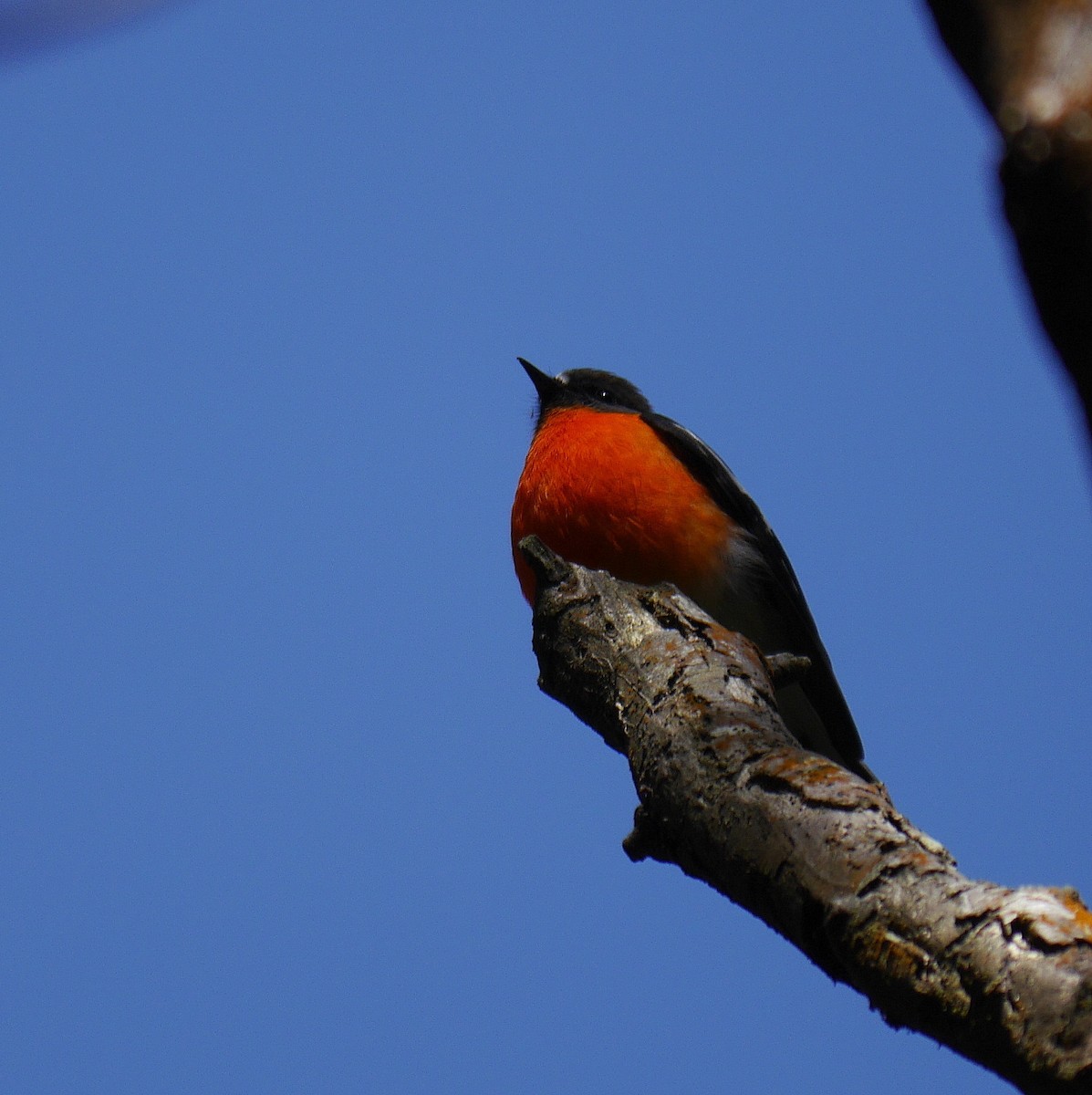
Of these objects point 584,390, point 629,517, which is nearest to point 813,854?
point 629,517

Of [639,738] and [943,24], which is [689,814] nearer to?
[639,738]

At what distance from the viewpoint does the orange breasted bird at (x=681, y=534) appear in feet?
20.2

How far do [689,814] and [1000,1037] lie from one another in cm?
103

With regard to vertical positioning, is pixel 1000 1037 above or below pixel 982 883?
below

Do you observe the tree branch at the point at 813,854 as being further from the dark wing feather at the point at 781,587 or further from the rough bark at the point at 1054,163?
the dark wing feather at the point at 781,587

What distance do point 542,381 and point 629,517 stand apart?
246cm

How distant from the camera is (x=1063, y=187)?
1089 mm

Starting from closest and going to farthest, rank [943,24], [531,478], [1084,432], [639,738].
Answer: [1084,432] → [943,24] → [639,738] → [531,478]

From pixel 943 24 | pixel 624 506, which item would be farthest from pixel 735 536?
pixel 943 24

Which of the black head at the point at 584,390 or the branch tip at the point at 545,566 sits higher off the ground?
the black head at the point at 584,390

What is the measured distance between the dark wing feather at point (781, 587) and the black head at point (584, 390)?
1131 millimetres

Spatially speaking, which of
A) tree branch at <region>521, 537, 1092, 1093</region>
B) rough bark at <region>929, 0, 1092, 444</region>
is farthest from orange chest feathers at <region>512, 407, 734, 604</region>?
rough bark at <region>929, 0, 1092, 444</region>

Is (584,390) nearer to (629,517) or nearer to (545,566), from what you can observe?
(629,517)

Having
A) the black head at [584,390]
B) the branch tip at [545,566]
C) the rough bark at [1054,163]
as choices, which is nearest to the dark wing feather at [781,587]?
the black head at [584,390]
